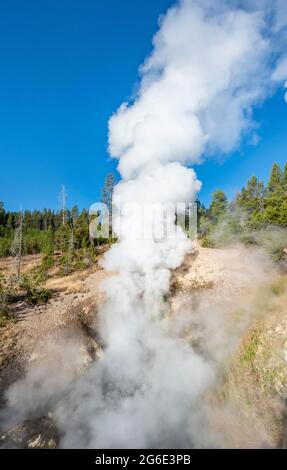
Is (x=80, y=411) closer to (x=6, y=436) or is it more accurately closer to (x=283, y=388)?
(x=6, y=436)

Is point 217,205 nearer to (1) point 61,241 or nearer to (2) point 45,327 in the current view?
(1) point 61,241

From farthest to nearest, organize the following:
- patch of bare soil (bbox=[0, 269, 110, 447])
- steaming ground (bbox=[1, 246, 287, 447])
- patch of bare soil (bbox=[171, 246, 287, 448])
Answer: patch of bare soil (bbox=[171, 246, 287, 448])
steaming ground (bbox=[1, 246, 287, 447])
patch of bare soil (bbox=[0, 269, 110, 447])

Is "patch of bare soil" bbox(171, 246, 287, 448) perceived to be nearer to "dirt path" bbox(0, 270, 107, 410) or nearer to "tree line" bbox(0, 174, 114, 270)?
"dirt path" bbox(0, 270, 107, 410)

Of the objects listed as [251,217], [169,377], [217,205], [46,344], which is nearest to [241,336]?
[169,377]

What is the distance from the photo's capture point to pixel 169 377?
42.4ft

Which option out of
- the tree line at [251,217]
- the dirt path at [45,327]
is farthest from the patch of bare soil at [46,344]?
the tree line at [251,217]

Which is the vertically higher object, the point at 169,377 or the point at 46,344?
the point at 46,344

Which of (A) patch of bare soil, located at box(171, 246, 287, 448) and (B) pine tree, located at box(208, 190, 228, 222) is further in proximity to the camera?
(B) pine tree, located at box(208, 190, 228, 222)

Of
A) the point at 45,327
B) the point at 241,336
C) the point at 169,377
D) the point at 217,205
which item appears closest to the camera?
the point at 169,377

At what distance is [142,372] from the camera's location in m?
13.2

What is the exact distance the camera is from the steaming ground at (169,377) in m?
9.85

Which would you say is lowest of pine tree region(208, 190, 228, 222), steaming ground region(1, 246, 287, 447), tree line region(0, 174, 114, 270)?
steaming ground region(1, 246, 287, 447)

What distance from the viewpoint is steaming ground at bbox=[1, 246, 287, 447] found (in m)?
9.85

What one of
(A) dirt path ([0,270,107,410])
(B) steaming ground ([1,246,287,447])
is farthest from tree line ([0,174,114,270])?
(B) steaming ground ([1,246,287,447])
